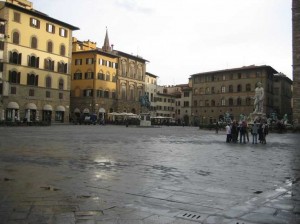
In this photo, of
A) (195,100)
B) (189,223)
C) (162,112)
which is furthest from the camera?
(162,112)

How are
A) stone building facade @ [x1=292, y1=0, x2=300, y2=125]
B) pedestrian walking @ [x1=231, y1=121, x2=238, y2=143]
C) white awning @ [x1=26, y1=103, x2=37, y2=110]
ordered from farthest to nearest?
1. stone building facade @ [x1=292, y1=0, x2=300, y2=125]
2. white awning @ [x1=26, y1=103, x2=37, y2=110]
3. pedestrian walking @ [x1=231, y1=121, x2=238, y2=143]

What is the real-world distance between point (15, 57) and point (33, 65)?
3615mm

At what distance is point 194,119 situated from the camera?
303 ft

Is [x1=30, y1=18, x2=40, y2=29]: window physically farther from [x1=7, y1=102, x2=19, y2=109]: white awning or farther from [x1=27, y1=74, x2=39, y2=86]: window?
[x1=7, y1=102, x2=19, y2=109]: white awning

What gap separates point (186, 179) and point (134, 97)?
7332 centimetres

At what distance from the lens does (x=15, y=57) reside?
2029 inches

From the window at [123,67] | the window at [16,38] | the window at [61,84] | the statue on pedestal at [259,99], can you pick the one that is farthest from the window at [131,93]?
the statue on pedestal at [259,99]

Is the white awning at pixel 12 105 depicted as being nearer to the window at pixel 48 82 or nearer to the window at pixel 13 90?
the window at pixel 13 90

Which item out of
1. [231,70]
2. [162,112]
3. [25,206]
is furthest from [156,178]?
[162,112]

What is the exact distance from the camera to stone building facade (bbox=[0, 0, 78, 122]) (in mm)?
50219

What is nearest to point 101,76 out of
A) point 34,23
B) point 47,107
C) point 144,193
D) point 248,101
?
point 47,107

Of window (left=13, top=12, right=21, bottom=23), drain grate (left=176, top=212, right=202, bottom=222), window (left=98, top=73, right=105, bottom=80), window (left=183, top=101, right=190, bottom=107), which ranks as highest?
window (left=13, top=12, right=21, bottom=23)

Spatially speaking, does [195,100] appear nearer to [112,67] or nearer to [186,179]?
[112,67]

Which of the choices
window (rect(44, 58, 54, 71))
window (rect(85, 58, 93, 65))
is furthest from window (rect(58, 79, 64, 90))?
window (rect(85, 58, 93, 65))
